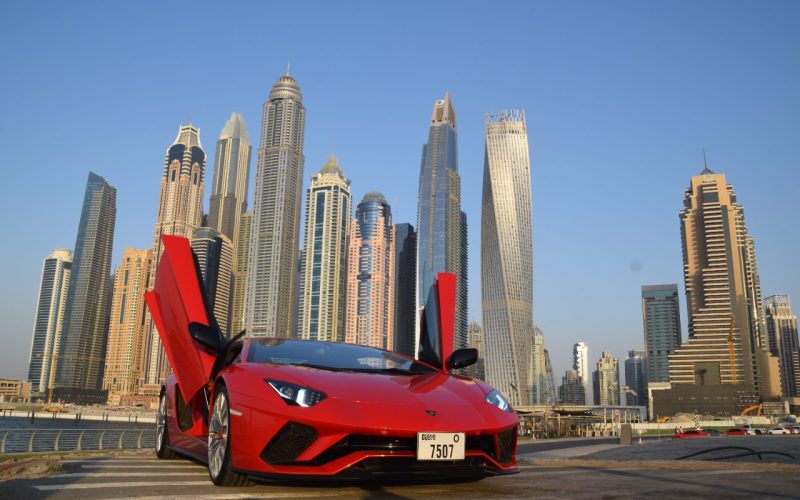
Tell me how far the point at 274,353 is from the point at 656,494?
127 inches

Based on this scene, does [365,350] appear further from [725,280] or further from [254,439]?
[725,280]

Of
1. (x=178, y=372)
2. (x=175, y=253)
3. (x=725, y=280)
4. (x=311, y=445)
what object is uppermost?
(x=725, y=280)

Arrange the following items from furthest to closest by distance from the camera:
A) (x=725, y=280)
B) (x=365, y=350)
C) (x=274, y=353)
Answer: (x=725, y=280) → (x=365, y=350) → (x=274, y=353)

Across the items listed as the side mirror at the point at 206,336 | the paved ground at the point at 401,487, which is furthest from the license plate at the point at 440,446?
the side mirror at the point at 206,336

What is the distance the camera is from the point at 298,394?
4.45 meters

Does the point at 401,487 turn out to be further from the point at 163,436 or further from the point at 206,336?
the point at 163,436

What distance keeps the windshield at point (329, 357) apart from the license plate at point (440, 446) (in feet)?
4.01

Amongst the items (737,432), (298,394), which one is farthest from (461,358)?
(737,432)

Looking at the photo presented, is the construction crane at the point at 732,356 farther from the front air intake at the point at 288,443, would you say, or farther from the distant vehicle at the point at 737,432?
the front air intake at the point at 288,443

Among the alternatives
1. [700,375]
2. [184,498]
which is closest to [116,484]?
[184,498]

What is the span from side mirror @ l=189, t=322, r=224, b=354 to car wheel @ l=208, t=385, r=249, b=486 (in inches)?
18.2

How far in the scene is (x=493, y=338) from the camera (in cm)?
17650

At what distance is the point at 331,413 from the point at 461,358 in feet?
7.14

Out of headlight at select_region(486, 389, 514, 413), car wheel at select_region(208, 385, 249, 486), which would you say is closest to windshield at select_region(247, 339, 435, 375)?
car wheel at select_region(208, 385, 249, 486)
